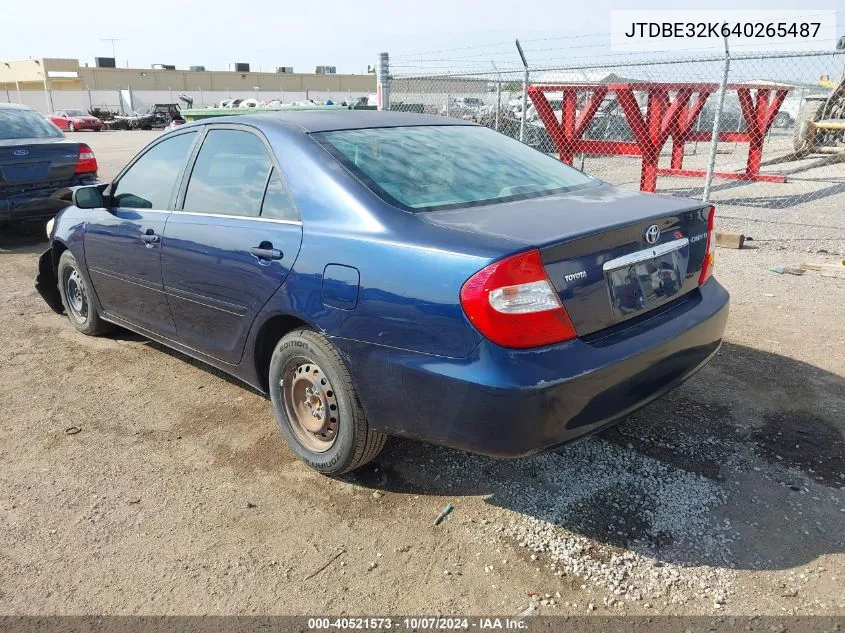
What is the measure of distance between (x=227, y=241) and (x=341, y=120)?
2.86 ft

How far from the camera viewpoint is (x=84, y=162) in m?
8.32

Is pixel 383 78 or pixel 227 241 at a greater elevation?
pixel 383 78

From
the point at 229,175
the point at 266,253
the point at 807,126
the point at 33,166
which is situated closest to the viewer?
the point at 266,253

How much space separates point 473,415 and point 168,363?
2.93m

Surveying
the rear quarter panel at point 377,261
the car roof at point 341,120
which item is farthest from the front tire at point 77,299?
the rear quarter panel at point 377,261

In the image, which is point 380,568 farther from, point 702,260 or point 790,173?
point 790,173

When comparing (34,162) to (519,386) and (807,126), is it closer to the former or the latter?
(519,386)

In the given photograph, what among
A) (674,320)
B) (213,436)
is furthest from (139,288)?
(674,320)

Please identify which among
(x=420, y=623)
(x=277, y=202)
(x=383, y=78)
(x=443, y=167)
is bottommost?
(x=420, y=623)

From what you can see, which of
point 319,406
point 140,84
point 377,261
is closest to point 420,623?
point 319,406

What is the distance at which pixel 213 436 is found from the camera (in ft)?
11.8

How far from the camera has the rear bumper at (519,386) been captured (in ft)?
7.69

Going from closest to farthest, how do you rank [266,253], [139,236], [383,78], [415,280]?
[415,280] < [266,253] < [139,236] < [383,78]

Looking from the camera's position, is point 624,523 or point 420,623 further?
point 624,523
